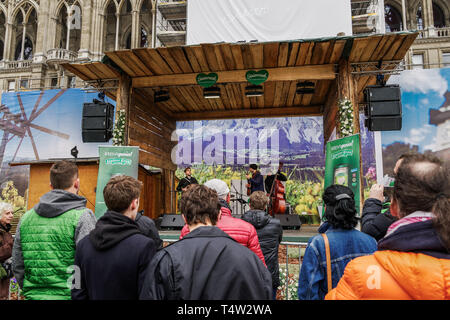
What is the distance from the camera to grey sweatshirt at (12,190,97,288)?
218 cm

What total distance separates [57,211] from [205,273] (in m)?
1.36

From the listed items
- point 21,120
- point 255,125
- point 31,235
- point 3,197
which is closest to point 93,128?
point 31,235

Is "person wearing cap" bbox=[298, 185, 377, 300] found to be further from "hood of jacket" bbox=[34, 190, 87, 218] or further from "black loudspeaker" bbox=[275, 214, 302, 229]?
"black loudspeaker" bbox=[275, 214, 302, 229]

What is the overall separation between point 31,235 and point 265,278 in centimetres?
172

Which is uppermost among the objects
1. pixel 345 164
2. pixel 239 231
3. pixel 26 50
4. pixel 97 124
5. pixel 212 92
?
pixel 26 50

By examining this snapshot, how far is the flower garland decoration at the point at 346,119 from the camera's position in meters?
6.75

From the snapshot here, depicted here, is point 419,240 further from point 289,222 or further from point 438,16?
point 438,16

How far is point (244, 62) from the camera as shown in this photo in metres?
7.24

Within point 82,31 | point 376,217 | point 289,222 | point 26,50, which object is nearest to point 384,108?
point 289,222

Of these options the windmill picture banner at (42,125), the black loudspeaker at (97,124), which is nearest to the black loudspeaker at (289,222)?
the black loudspeaker at (97,124)

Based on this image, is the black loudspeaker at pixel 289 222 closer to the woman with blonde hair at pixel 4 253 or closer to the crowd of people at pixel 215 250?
the crowd of people at pixel 215 250

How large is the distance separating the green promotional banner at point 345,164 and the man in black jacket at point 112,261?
15.6 feet

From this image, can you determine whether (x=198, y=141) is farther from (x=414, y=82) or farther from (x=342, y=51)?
(x=414, y=82)

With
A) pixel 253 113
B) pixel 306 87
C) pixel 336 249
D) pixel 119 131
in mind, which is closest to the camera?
pixel 336 249
